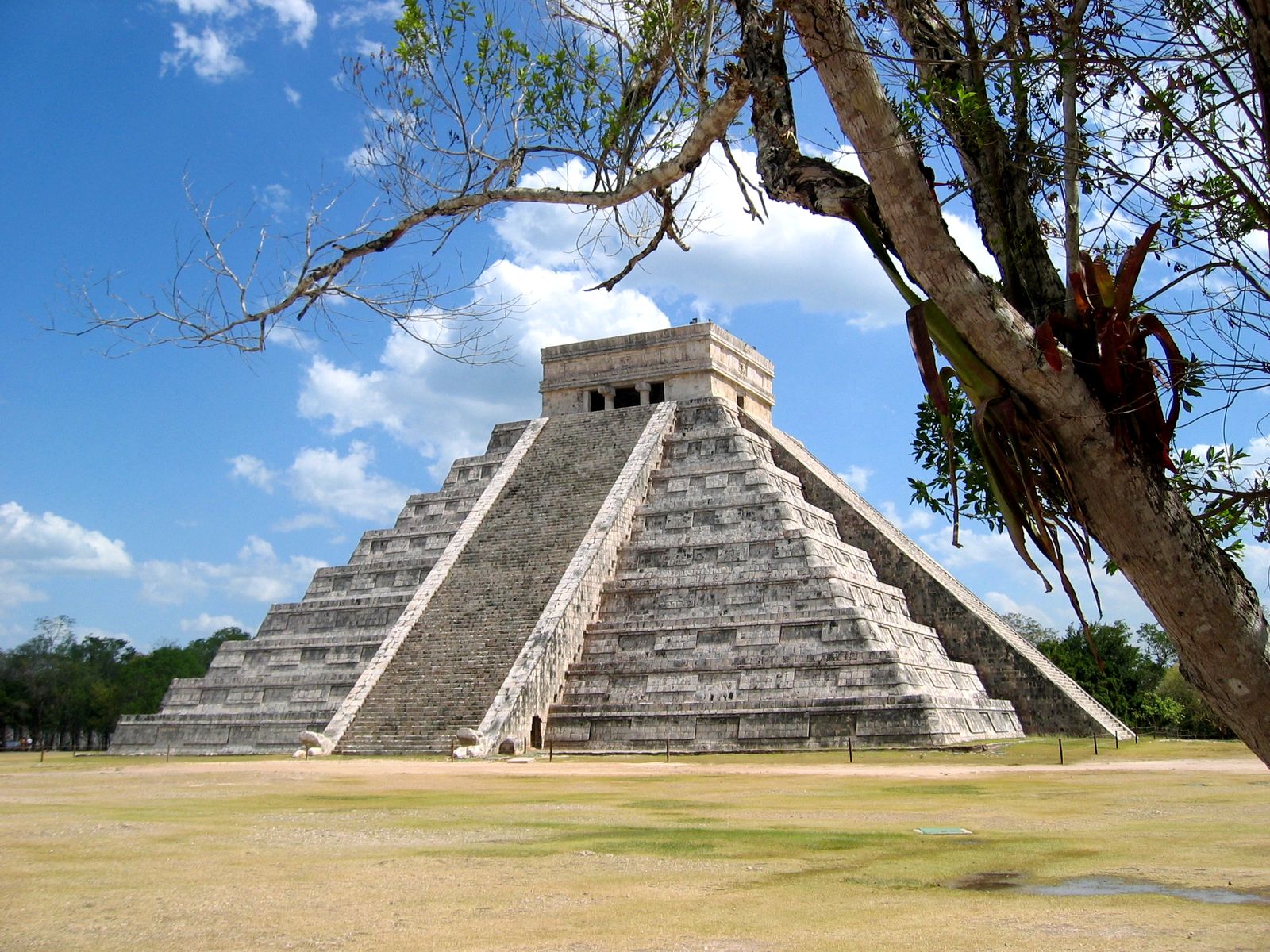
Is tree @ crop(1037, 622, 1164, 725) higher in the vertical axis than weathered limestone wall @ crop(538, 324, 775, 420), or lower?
lower

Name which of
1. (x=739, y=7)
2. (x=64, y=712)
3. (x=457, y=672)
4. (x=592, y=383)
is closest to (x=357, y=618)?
(x=457, y=672)

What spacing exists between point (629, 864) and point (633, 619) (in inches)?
565

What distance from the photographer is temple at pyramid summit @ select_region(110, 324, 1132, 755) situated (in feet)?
59.5

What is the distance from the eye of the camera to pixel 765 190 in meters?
3.83

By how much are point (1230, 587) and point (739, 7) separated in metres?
2.42

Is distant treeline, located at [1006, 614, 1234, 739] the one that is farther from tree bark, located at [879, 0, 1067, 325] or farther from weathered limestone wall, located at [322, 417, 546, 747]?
tree bark, located at [879, 0, 1067, 325]

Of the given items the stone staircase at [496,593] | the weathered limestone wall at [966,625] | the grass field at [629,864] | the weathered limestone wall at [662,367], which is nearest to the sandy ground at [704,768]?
the grass field at [629,864]

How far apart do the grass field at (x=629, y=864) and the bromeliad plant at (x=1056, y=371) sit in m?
1.63

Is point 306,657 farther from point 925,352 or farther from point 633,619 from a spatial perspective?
point 925,352

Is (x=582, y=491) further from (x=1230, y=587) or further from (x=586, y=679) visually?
(x=1230, y=587)

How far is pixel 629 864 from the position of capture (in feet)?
20.1

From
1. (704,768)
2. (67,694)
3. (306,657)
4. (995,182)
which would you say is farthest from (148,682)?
(995,182)

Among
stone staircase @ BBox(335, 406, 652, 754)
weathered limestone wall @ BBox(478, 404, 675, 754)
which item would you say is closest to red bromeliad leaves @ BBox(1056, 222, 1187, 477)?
weathered limestone wall @ BBox(478, 404, 675, 754)

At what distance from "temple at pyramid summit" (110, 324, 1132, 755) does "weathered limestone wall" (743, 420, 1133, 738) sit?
5 centimetres
